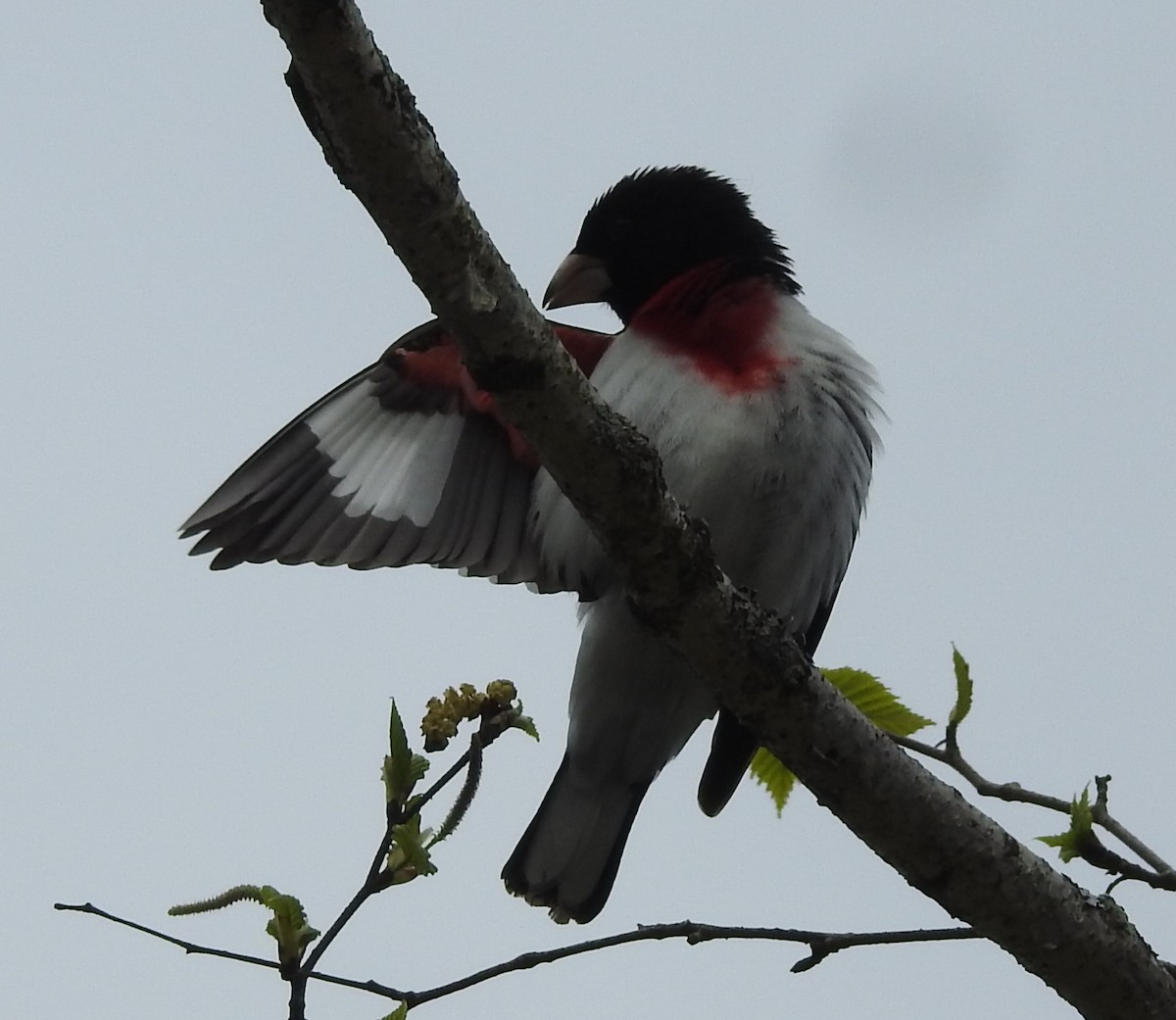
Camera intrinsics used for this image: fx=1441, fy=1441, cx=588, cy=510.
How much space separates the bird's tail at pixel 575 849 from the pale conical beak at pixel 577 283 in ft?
5.18

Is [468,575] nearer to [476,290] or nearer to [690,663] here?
[690,663]

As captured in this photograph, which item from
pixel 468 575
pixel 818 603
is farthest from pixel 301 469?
pixel 818 603

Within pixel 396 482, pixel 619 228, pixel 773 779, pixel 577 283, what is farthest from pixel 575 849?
pixel 619 228

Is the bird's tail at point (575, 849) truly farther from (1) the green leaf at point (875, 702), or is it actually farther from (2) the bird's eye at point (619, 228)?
(2) the bird's eye at point (619, 228)

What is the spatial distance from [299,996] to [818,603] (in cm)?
221

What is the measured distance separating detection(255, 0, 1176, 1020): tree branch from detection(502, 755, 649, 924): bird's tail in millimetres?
1416

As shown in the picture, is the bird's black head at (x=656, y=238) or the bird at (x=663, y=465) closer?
the bird at (x=663, y=465)

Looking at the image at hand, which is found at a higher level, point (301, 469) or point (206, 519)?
point (301, 469)

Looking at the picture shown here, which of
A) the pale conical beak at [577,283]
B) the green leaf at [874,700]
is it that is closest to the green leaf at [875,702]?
the green leaf at [874,700]

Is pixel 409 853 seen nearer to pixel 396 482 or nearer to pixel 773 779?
pixel 773 779

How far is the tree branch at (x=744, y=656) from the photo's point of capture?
7.88ft

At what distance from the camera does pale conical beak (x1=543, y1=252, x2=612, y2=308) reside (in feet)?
15.9

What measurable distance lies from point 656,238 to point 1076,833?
8.38ft

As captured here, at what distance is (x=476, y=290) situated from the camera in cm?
241
